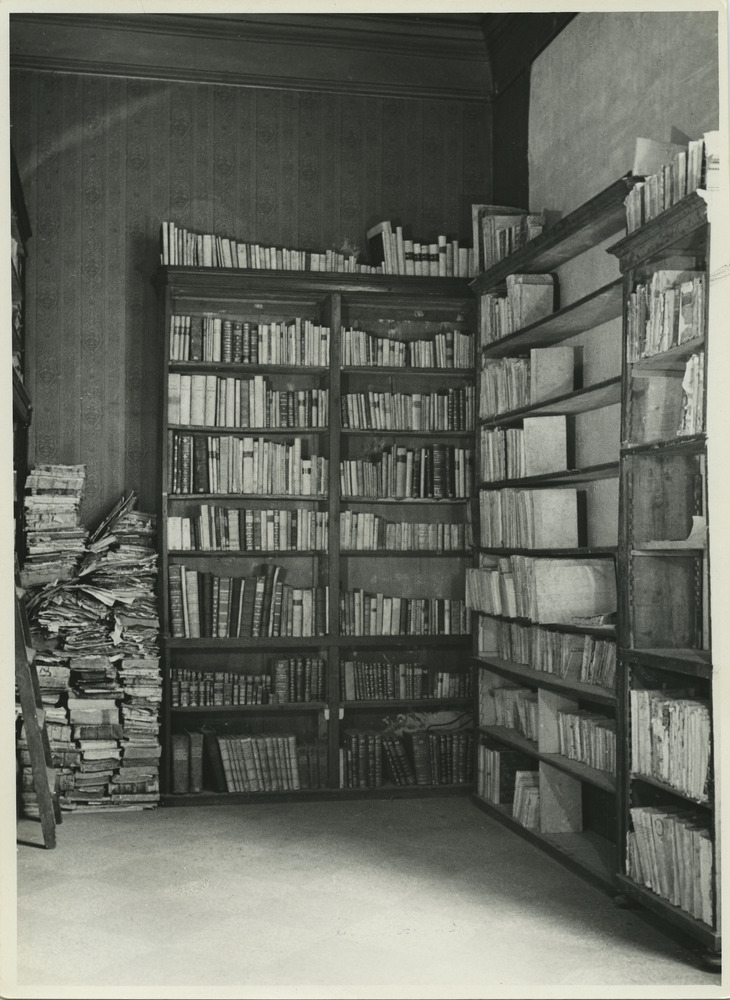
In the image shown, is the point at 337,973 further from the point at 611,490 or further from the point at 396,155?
the point at 396,155

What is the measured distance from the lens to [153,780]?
226 inches

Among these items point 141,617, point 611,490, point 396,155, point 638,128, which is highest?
point 396,155

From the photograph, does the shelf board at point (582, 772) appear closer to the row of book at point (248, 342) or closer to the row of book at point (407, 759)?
the row of book at point (407, 759)

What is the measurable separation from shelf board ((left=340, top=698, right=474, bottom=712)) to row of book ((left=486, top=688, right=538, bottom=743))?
0.27 metres

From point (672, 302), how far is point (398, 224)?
3034 mm

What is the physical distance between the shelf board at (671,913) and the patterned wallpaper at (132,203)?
3.50m

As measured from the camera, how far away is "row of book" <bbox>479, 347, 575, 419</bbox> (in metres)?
5.21

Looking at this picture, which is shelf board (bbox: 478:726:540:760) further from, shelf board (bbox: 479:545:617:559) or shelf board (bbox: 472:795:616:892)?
shelf board (bbox: 479:545:617:559)

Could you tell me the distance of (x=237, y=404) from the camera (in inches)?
240

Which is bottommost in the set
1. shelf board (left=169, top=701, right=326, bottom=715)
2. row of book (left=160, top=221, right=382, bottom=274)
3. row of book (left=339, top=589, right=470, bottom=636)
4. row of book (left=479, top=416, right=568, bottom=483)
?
shelf board (left=169, top=701, right=326, bottom=715)

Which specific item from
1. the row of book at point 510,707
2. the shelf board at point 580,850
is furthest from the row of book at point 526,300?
the shelf board at point 580,850

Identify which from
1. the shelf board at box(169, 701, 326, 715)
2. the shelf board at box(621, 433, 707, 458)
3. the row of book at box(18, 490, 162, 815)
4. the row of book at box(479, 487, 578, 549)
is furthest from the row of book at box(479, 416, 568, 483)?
the row of book at box(18, 490, 162, 815)

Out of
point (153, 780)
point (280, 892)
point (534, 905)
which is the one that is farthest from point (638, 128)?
point (153, 780)

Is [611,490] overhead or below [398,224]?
below
